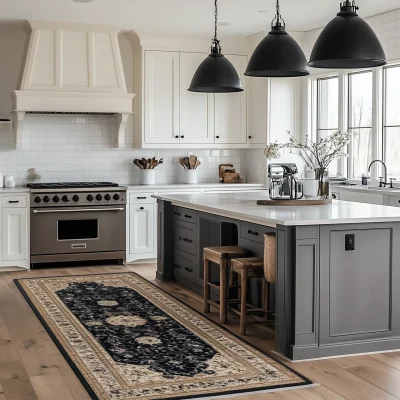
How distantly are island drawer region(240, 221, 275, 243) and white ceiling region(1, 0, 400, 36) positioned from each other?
8.47 ft

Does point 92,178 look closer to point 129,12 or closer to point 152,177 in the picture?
point 152,177

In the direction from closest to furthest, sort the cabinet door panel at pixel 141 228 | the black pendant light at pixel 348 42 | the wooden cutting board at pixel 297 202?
1. the black pendant light at pixel 348 42
2. the wooden cutting board at pixel 297 202
3. the cabinet door panel at pixel 141 228

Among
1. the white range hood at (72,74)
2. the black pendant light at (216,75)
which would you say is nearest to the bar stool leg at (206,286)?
the black pendant light at (216,75)

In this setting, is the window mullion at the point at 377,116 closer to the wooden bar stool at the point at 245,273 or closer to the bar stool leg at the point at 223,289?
the bar stool leg at the point at 223,289

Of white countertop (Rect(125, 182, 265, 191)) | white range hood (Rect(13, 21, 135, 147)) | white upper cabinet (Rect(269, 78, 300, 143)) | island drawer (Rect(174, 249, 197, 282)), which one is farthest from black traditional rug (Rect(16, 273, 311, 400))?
white upper cabinet (Rect(269, 78, 300, 143))

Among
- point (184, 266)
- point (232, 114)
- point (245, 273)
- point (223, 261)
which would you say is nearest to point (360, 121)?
point (232, 114)

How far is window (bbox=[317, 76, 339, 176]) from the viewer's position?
29.0 ft

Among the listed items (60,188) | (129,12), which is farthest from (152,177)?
(129,12)

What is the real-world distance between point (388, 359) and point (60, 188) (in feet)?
15.3

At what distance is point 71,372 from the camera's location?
4430mm

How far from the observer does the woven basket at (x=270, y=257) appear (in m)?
4.95

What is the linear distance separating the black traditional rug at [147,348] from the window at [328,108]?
3.32 m

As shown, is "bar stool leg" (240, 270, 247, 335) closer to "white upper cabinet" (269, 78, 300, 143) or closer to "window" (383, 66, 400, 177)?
"window" (383, 66, 400, 177)

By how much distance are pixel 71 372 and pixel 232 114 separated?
555 cm
